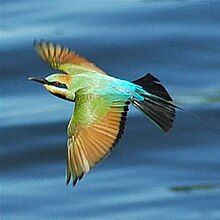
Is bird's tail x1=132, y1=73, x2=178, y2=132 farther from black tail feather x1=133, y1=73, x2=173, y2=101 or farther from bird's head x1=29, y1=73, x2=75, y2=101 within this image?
bird's head x1=29, y1=73, x2=75, y2=101

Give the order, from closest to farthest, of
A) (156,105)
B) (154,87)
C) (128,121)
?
(156,105) < (154,87) < (128,121)

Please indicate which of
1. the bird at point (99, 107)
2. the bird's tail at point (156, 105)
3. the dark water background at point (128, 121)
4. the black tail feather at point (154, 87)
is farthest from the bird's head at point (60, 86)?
the dark water background at point (128, 121)

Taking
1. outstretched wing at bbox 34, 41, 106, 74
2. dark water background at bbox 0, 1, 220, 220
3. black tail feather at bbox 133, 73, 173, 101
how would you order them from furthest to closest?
dark water background at bbox 0, 1, 220, 220 < outstretched wing at bbox 34, 41, 106, 74 < black tail feather at bbox 133, 73, 173, 101

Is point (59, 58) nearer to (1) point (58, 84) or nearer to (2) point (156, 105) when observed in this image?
(1) point (58, 84)

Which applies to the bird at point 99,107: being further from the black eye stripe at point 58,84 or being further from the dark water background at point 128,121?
the dark water background at point 128,121

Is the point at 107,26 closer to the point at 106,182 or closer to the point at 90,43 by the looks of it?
the point at 90,43

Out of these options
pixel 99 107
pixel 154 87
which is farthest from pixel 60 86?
pixel 154 87

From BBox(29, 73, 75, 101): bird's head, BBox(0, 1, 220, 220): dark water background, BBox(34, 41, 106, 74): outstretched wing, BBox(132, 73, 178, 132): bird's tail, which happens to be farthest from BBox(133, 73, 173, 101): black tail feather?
BBox(0, 1, 220, 220): dark water background
